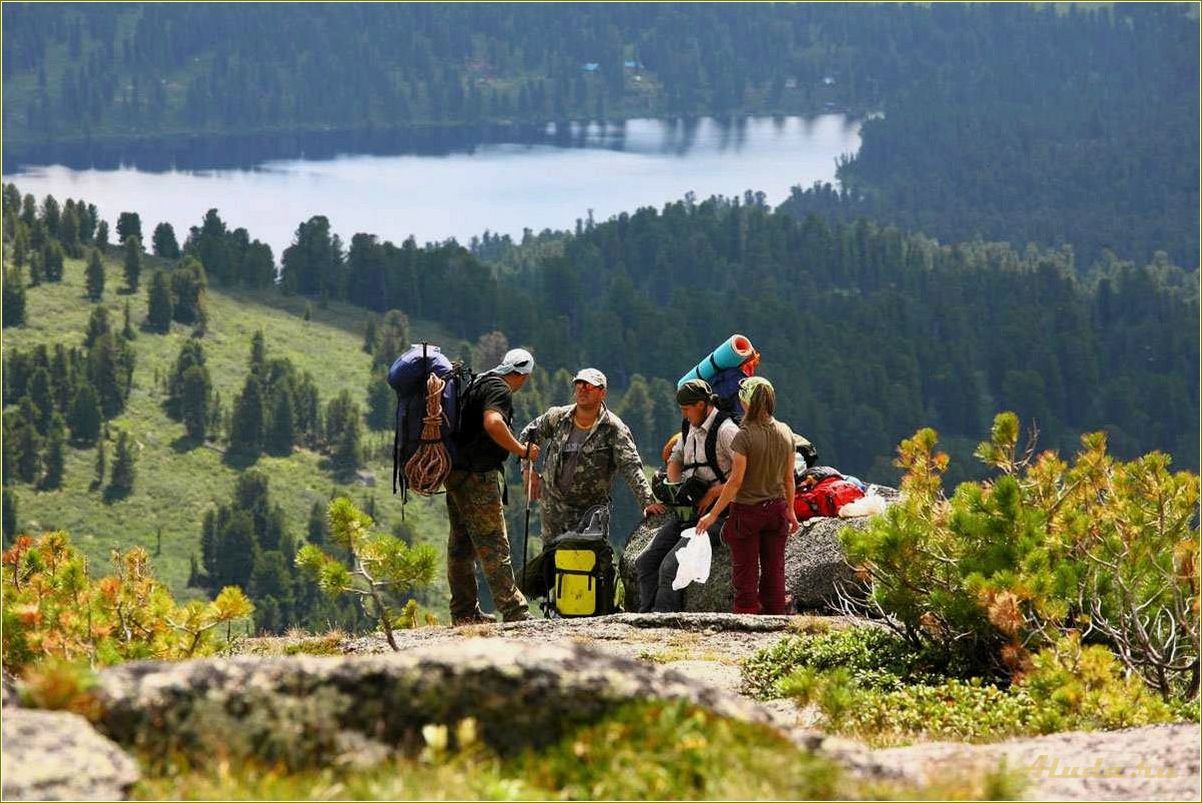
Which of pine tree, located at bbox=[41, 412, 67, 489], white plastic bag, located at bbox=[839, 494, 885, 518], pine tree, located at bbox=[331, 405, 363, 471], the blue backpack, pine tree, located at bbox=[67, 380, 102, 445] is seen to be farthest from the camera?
pine tree, located at bbox=[331, 405, 363, 471]

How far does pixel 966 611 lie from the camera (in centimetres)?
1005

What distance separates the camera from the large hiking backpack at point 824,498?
48.5 ft

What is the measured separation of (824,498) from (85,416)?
592ft

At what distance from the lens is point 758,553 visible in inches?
511

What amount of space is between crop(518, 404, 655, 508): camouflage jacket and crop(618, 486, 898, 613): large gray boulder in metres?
0.56

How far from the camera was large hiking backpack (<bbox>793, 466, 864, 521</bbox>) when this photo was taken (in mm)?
14789

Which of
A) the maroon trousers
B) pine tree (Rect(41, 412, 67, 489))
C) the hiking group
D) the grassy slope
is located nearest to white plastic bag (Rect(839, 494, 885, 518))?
the hiking group

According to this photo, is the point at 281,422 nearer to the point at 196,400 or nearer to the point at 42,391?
the point at 196,400

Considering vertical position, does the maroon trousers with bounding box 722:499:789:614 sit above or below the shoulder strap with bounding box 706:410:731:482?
below

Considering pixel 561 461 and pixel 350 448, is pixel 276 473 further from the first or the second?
pixel 561 461

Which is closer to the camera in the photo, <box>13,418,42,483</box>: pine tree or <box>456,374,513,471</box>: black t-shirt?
<box>456,374,513,471</box>: black t-shirt

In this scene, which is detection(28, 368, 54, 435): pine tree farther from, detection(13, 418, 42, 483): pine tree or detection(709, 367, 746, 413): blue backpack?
detection(709, 367, 746, 413): blue backpack

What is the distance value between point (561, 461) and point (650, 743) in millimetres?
7997

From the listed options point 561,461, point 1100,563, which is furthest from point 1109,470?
point 561,461
